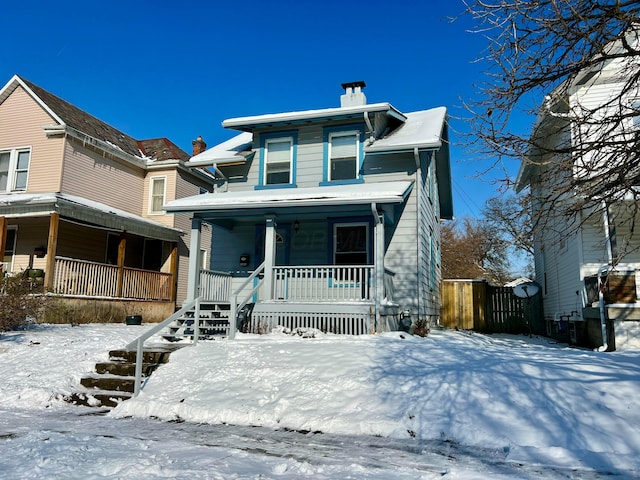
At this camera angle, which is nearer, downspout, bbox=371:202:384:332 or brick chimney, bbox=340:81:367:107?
downspout, bbox=371:202:384:332

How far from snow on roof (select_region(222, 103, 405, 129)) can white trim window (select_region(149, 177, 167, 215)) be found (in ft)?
26.4

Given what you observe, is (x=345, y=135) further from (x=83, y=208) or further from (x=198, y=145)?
(x=198, y=145)

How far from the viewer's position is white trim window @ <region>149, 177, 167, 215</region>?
21734 millimetres

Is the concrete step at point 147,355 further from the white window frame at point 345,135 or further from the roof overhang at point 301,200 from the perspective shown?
the white window frame at point 345,135

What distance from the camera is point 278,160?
15055mm

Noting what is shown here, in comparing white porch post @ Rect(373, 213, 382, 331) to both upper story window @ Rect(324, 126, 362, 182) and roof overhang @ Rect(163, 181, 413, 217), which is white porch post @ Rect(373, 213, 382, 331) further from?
upper story window @ Rect(324, 126, 362, 182)

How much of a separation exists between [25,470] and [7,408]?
146 inches

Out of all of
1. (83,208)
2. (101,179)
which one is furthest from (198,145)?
(83,208)

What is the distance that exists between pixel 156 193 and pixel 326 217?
1109 centimetres

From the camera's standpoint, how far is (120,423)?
662 centimetres

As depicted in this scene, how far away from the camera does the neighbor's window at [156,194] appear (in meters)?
21.8

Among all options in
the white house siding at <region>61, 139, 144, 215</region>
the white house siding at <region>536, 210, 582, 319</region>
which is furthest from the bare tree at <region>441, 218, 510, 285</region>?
the white house siding at <region>61, 139, 144, 215</region>

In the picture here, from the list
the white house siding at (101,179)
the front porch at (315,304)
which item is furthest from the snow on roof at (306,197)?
the white house siding at (101,179)

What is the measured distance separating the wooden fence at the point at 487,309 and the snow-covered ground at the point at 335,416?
10050mm
